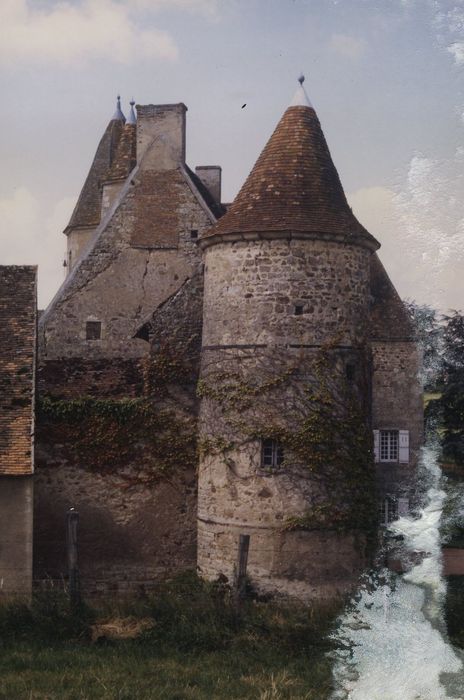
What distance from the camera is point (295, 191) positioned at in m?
17.2

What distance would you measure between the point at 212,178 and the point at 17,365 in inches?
426

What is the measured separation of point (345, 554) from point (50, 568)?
5.96 metres

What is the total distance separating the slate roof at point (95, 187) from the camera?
31297mm

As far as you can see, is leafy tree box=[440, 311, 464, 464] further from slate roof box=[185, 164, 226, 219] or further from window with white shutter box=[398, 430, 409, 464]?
slate roof box=[185, 164, 226, 219]

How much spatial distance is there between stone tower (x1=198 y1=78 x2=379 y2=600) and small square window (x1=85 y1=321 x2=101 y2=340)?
6.31m

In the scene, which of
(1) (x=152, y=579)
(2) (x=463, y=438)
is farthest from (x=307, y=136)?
(2) (x=463, y=438)

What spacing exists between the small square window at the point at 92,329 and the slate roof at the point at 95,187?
858 centimetres

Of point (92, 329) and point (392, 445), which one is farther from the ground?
point (92, 329)

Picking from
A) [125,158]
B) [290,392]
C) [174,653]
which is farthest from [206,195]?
[174,653]

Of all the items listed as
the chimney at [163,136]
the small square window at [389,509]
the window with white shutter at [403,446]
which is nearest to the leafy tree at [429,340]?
the window with white shutter at [403,446]

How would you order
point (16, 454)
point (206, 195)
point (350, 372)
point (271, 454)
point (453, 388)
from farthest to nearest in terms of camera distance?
point (453, 388)
point (206, 195)
point (350, 372)
point (271, 454)
point (16, 454)

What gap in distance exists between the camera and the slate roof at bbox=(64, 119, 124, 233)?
103 ft

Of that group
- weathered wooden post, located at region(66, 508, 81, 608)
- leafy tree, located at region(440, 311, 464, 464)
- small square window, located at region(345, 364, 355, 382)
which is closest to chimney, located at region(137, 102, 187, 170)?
small square window, located at region(345, 364, 355, 382)

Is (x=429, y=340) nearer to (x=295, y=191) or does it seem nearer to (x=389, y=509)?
(x=389, y=509)
